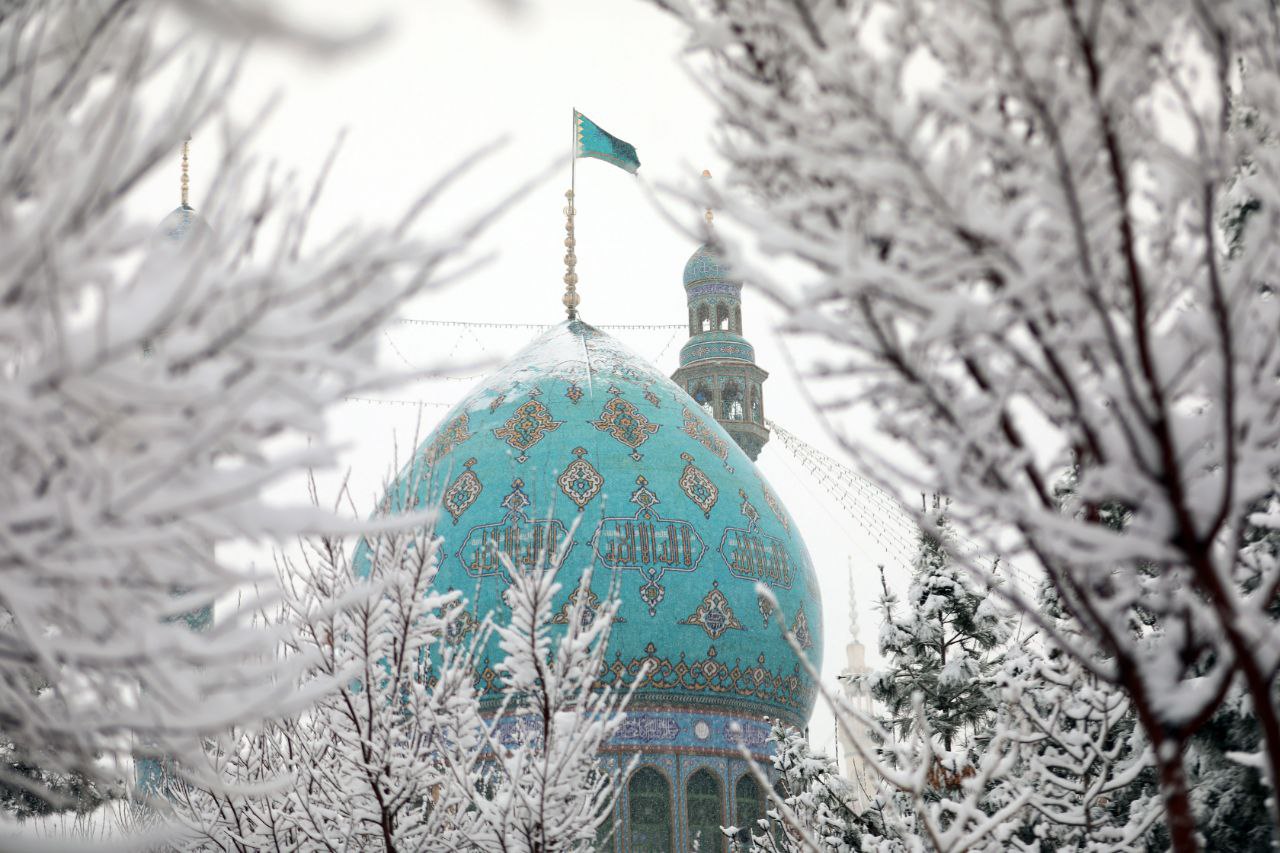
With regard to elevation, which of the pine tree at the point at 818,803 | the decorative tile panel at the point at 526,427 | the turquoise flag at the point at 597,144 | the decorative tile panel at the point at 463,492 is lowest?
the pine tree at the point at 818,803

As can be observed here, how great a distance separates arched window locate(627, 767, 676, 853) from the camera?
22.1 meters

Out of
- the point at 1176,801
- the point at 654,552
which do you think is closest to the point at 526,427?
the point at 654,552

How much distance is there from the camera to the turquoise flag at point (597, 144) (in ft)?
96.3

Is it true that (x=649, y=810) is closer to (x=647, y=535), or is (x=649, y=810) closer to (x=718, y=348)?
(x=647, y=535)

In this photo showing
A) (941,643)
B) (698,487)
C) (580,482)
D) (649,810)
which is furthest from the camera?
(698,487)

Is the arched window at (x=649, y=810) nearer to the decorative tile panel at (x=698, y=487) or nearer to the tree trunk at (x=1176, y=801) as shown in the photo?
the decorative tile panel at (x=698, y=487)

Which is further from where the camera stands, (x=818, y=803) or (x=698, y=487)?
(x=698, y=487)

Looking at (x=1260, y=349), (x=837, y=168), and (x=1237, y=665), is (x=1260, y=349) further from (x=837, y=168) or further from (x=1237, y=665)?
(x=837, y=168)

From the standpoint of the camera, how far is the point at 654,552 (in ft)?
74.7

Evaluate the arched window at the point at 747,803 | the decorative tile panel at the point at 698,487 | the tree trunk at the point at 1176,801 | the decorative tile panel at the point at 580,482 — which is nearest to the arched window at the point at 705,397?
the decorative tile panel at the point at 698,487

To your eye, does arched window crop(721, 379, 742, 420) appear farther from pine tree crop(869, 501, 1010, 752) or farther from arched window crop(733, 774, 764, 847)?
pine tree crop(869, 501, 1010, 752)

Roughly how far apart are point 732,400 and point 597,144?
6419 millimetres

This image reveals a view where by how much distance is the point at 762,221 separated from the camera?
3.40 meters

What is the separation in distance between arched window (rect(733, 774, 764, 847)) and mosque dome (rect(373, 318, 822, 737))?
65cm
